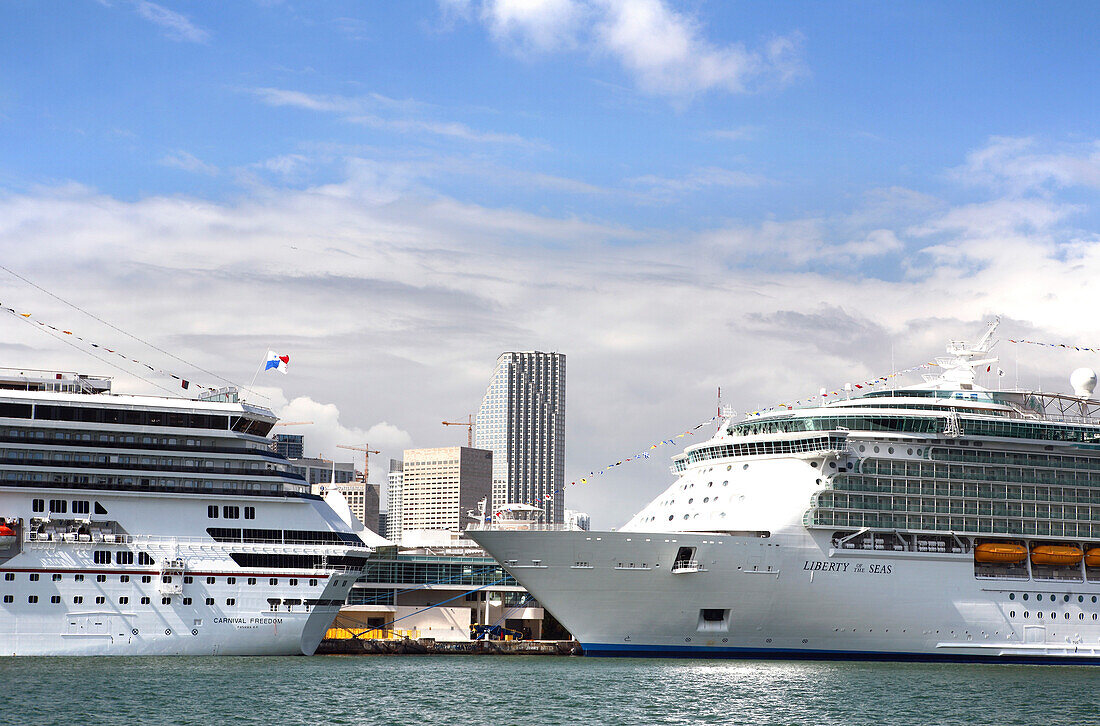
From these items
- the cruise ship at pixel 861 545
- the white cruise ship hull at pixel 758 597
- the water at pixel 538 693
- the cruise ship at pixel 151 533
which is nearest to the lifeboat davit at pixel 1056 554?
the cruise ship at pixel 861 545

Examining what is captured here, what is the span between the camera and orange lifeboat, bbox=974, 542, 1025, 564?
6266 centimetres

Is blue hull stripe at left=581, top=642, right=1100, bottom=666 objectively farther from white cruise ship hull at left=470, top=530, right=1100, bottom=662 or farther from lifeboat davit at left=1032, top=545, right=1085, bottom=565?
lifeboat davit at left=1032, top=545, right=1085, bottom=565

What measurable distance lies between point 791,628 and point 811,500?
19.1 ft

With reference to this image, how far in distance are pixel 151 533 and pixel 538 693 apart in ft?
64.8

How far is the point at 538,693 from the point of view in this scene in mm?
48625

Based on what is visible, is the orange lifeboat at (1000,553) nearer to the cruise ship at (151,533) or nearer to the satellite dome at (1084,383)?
the satellite dome at (1084,383)

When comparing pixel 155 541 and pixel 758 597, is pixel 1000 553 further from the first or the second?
pixel 155 541

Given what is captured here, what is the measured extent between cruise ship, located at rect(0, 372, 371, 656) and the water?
1.47 meters

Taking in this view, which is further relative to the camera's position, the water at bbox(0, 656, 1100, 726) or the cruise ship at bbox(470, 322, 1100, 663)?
the cruise ship at bbox(470, 322, 1100, 663)

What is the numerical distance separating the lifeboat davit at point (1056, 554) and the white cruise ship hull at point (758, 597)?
3.53 m

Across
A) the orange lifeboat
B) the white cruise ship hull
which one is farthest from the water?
the orange lifeboat

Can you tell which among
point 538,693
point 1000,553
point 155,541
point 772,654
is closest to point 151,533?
point 155,541

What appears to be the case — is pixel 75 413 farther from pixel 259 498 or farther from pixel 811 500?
pixel 811 500

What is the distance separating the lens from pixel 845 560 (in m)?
60.0
